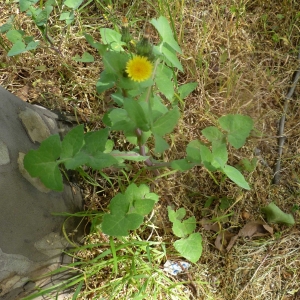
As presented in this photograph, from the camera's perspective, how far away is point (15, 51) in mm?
1476

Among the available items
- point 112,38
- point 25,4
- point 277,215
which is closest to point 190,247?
point 277,215

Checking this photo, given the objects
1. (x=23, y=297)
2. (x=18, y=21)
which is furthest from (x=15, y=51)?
(x=23, y=297)

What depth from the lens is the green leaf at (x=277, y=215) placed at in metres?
1.65

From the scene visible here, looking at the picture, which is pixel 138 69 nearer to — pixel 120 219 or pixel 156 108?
pixel 156 108

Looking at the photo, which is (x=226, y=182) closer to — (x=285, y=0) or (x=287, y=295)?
(x=287, y=295)

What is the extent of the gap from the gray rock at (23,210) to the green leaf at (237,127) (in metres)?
0.70

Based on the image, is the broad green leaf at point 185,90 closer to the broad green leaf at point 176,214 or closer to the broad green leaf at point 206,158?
the broad green leaf at point 206,158

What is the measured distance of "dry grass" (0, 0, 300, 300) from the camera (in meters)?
1.66

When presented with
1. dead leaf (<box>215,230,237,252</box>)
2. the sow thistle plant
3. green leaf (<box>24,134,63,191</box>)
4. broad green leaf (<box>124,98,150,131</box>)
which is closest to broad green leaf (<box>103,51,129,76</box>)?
the sow thistle plant

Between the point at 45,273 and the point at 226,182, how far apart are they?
2.89 feet

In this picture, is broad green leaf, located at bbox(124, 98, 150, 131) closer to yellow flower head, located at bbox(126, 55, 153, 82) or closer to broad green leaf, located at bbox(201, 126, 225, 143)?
yellow flower head, located at bbox(126, 55, 153, 82)

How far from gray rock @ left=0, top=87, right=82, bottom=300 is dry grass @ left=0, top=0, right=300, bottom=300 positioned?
0.27 m

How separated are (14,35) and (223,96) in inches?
39.4

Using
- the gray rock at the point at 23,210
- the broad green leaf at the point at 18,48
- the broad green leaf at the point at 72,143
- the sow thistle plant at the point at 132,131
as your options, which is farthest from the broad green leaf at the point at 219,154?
the broad green leaf at the point at 18,48
